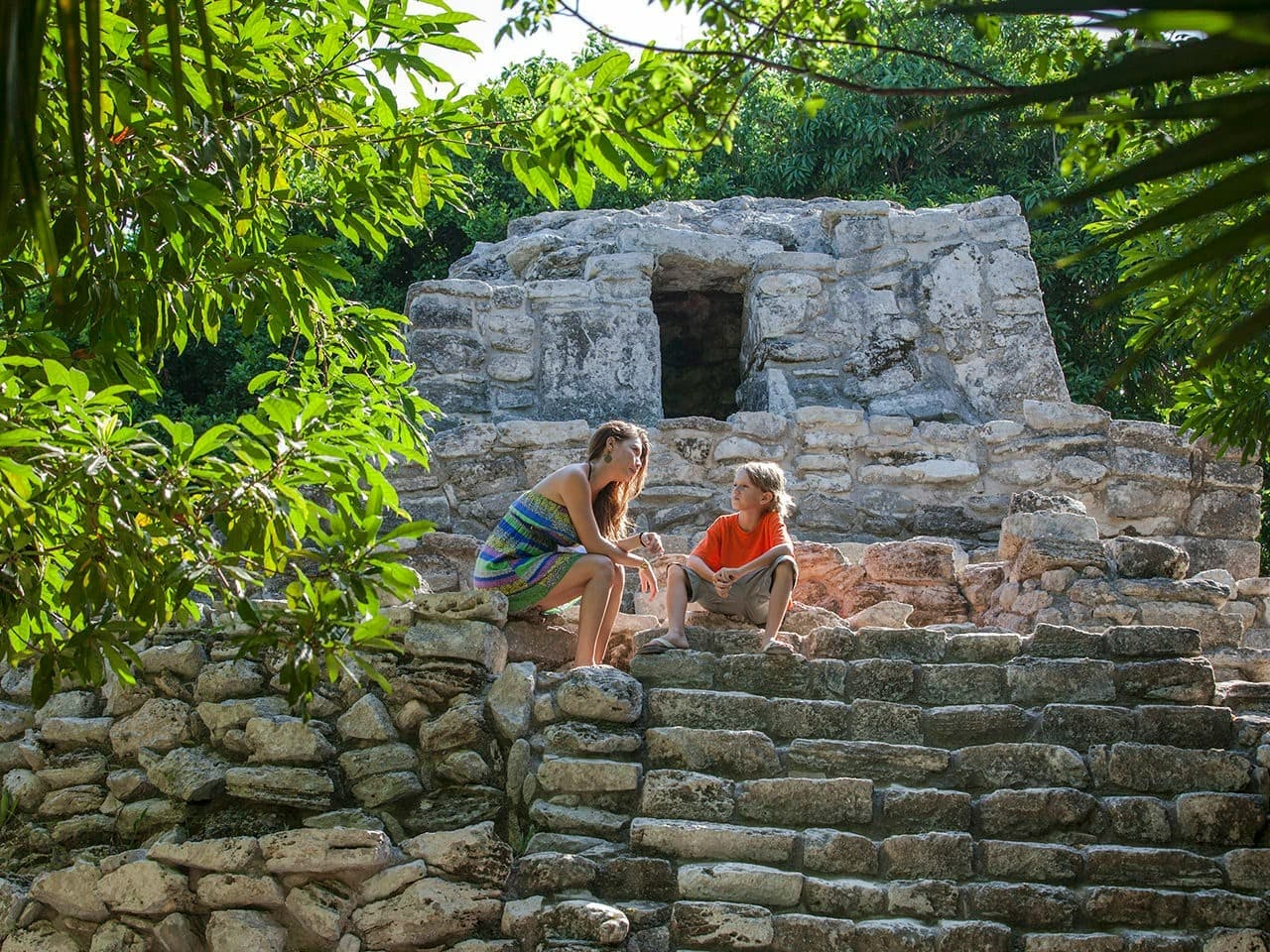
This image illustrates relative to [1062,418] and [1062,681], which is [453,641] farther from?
[1062,418]

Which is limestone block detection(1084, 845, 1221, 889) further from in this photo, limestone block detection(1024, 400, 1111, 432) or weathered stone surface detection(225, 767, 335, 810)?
limestone block detection(1024, 400, 1111, 432)

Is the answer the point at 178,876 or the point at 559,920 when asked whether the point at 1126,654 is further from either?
the point at 178,876

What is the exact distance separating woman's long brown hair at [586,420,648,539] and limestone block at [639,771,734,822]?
1045 millimetres

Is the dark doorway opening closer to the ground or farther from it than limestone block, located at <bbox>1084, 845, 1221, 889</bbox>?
farther from it

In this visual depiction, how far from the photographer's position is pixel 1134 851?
3.66 m

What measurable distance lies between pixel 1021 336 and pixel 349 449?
5174 millimetres

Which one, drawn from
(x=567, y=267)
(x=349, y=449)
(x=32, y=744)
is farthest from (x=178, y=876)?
(x=567, y=267)

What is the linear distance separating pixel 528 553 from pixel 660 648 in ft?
1.82

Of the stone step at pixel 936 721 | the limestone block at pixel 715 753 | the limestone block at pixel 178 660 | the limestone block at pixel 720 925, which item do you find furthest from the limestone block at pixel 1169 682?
the limestone block at pixel 178 660

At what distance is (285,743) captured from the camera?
400cm

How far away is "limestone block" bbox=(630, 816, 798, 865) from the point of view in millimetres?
3662

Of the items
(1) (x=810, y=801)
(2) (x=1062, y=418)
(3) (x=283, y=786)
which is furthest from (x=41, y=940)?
(2) (x=1062, y=418)

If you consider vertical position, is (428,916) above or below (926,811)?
below

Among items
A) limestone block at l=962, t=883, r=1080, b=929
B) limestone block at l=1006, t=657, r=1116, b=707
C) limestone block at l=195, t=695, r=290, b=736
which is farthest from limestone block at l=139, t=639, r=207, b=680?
limestone block at l=1006, t=657, r=1116, b=707
